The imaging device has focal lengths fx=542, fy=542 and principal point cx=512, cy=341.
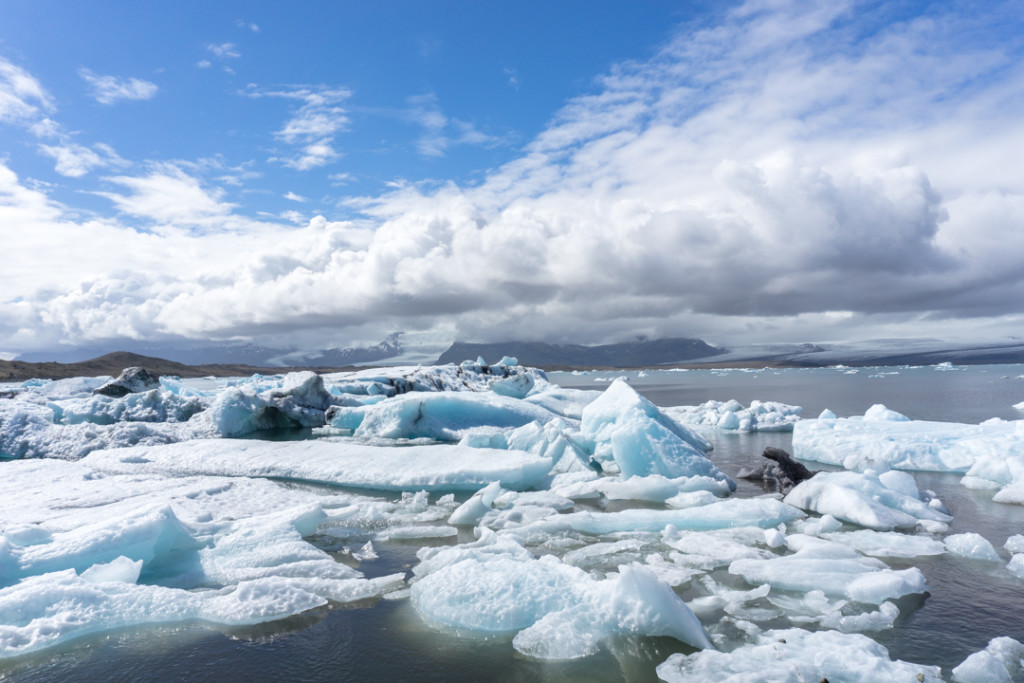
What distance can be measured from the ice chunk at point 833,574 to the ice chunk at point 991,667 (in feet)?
3.15

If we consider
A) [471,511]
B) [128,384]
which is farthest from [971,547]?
[128,384]

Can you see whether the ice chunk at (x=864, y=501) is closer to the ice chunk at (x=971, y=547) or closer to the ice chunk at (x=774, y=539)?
the ice chunk at (x=971, y=547)

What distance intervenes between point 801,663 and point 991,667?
3.94 ft

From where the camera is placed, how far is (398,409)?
52.9ft

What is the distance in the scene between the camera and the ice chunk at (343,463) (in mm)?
9727

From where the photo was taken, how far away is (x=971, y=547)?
18.8 feet

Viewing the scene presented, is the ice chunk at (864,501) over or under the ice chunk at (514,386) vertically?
under

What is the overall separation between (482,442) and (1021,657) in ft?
31.8

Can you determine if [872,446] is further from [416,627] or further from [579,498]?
[416,627]

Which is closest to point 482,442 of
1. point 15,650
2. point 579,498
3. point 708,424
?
point 579,498

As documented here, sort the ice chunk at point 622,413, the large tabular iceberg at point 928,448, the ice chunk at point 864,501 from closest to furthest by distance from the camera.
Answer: the ice chunk at point 864,501, the large tabular iceberg at point 928,448, the ice chunk at point 622,413

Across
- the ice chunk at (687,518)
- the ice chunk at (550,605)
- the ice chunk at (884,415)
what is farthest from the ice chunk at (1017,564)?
the ice chunk at (884,415)

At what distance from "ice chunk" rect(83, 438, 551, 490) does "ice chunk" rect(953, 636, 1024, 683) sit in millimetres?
6672

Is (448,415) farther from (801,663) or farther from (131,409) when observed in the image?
(801,663)
